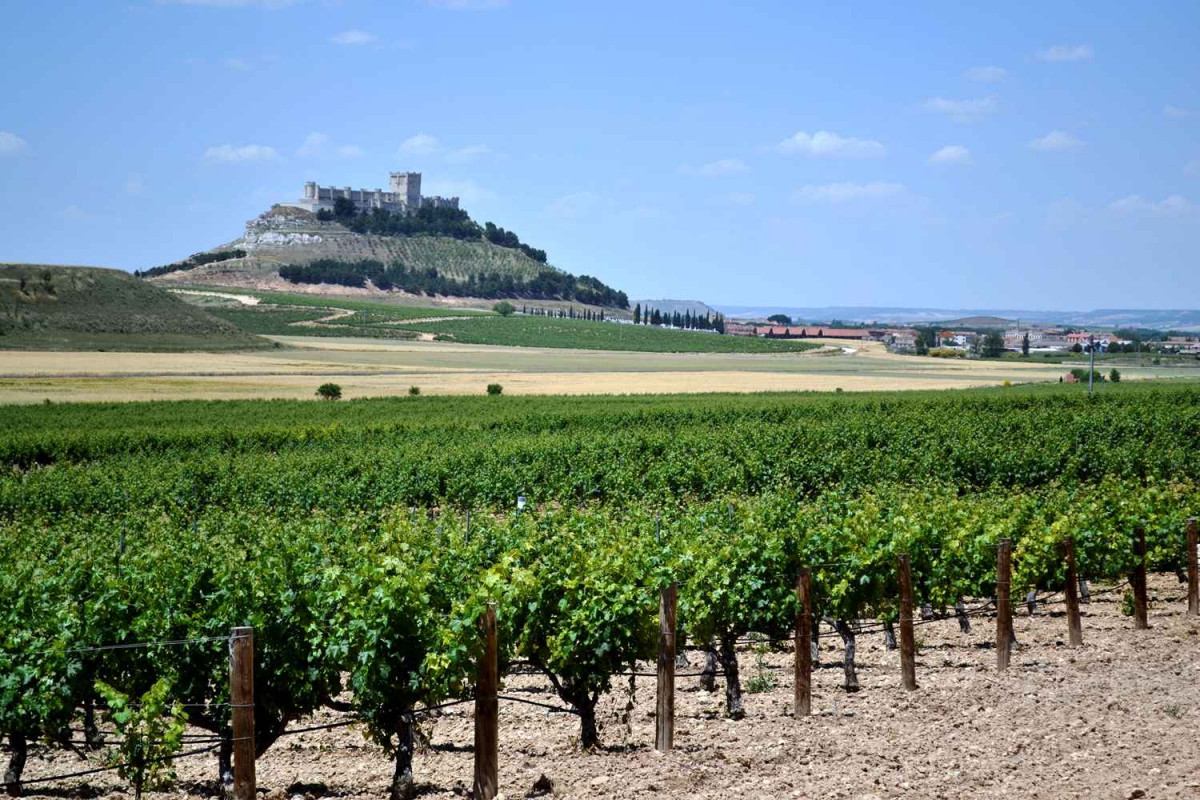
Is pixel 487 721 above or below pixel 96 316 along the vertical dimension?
below

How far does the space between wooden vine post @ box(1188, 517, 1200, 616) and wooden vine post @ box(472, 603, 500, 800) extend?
1069 centimetres

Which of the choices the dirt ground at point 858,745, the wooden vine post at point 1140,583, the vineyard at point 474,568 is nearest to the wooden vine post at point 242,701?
the vineyard at point 474,568

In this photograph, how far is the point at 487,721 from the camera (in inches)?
338

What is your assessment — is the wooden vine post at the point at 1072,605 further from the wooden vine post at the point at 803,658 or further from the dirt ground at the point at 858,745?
the wooden vine post at the point at 803,658

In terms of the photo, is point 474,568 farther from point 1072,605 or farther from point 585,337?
point 585,337

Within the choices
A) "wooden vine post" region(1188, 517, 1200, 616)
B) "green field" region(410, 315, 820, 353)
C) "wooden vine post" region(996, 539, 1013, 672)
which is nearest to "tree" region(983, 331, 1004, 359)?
"green field" region(410, 315, 820, 353)

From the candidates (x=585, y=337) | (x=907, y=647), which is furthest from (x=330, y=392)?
(x=585, y=337)

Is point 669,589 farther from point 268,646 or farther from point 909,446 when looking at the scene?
point 909,446

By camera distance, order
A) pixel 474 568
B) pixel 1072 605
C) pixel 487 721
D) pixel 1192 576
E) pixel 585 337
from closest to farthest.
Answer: pixel 487 721
pixel 474 568
pixel 1072 605
pixel 1192 576
pixel 585 337

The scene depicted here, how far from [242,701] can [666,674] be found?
11.3ft

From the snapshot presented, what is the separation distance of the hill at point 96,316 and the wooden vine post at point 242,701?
90.6 meters

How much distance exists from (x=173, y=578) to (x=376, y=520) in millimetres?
7973

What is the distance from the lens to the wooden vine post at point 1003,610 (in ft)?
41.7

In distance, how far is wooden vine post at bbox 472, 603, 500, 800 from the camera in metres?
8.58
